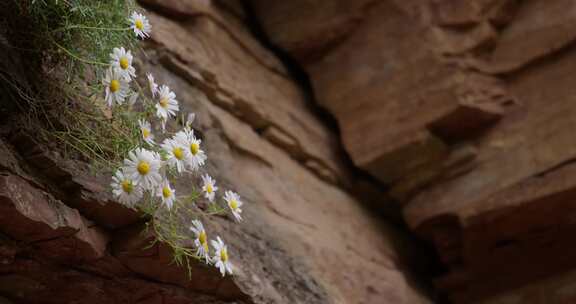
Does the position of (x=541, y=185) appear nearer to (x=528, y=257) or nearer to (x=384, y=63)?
(x=528, y=257)

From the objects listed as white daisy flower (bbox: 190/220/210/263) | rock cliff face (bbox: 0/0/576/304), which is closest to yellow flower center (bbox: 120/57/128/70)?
white daisy flower (bbox: 190/220/210/263)

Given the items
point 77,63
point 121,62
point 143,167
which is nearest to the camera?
point 143,167

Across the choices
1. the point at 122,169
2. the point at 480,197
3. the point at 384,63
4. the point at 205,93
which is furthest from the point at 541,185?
the point at 122,169

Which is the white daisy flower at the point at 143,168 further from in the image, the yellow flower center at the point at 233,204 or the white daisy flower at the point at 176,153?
the yellow flower center at the point at 233,204

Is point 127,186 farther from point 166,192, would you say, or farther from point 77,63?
point 77,63

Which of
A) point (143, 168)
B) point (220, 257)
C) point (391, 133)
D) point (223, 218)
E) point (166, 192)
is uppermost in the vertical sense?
point (143, 168)

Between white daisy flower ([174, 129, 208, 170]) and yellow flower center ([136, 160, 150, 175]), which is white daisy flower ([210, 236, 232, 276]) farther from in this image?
yellow flower center ([136, 160, 150, 175])

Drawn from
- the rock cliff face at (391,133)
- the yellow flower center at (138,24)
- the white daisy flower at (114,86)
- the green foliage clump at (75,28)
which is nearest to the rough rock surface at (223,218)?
the rock cliff face at (391,133)

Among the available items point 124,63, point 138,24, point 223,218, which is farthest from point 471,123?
point 124,63
